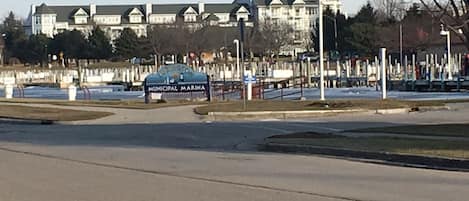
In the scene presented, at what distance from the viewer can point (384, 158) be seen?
752 inches

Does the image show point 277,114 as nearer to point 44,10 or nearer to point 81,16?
point 81,16

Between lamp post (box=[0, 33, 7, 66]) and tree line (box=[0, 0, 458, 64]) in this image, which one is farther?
lamp post (box=[0, 33, 7, 66])

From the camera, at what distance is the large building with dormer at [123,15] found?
17238 cm

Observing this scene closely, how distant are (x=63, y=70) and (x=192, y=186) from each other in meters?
112

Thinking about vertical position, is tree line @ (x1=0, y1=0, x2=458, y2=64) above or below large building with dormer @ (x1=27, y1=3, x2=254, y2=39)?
below

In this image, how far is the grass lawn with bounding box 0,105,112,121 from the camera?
1496 inches

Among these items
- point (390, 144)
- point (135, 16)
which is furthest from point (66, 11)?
point (390, 144)

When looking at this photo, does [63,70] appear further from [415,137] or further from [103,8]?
[415,137]

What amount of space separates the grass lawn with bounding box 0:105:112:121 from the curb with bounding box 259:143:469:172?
16.9 m

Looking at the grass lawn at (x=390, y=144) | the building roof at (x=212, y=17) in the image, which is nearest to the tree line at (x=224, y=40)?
the building roof at (x=212, y=17)

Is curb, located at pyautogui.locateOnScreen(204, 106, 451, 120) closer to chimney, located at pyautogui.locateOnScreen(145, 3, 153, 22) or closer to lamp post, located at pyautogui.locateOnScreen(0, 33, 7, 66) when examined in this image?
lamp post, located at pyautogui.locateOnScreen(0, 33, 7, 66)

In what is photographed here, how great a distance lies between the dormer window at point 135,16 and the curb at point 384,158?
153802mm

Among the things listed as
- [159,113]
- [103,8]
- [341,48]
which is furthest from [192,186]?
[103,8]

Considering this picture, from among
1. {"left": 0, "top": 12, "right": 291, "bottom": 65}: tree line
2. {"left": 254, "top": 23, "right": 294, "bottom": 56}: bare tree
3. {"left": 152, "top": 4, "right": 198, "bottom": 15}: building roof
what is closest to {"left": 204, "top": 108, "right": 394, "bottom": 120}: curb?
{"left": 0, "top": 12, "right": 291, "bottom": 65}: tree line
